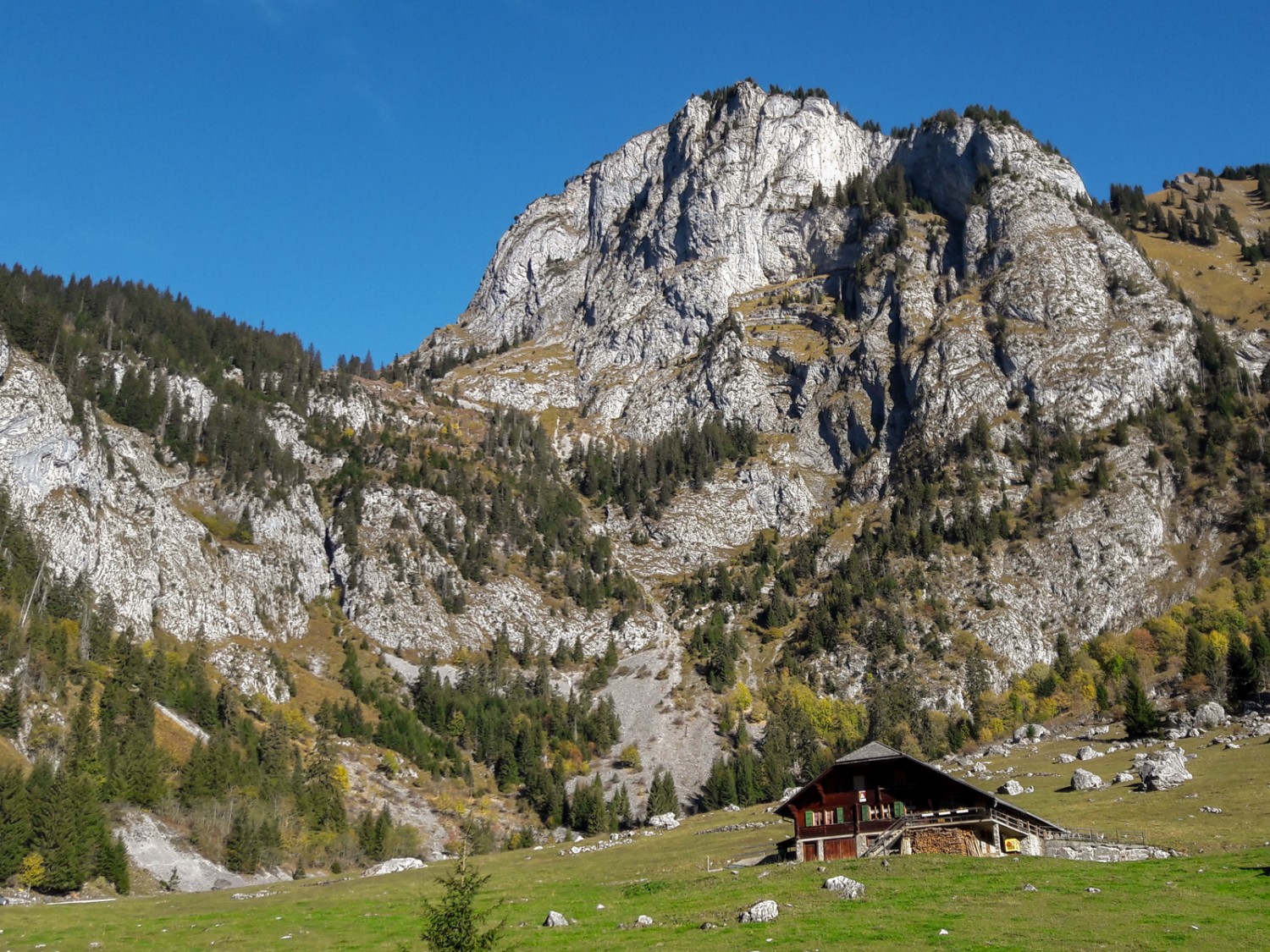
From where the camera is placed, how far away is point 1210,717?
346 ft

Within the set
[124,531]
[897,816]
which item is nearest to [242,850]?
[897,816]

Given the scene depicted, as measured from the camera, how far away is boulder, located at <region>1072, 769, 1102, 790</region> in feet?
267

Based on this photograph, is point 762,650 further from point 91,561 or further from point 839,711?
point 91,561

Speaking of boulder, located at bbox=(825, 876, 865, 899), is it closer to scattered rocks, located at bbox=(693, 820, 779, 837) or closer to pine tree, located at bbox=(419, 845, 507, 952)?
pine tree, located at bbox=(419, 845, 507, 952)

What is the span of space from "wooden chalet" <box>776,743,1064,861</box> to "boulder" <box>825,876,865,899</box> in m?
15.8

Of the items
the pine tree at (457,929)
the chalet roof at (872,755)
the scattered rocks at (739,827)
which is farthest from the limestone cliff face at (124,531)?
the pine tree at (457,929)

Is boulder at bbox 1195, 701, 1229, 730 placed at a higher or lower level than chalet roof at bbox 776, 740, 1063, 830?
higher

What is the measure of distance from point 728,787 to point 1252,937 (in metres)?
103

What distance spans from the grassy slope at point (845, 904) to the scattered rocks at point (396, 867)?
33.6 feet

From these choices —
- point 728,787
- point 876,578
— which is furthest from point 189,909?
point 876,578

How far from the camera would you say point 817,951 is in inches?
1379

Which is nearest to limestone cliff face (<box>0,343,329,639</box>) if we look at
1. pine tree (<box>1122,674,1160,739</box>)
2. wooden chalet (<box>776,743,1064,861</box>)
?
wooden chalet (<box>776,743,1064,861</box>)

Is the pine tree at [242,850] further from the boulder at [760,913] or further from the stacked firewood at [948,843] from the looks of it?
the boulder at [760,913]

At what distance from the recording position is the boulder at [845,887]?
47188 millimetres
